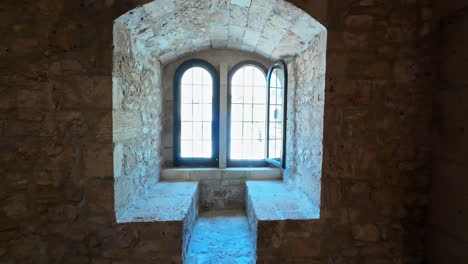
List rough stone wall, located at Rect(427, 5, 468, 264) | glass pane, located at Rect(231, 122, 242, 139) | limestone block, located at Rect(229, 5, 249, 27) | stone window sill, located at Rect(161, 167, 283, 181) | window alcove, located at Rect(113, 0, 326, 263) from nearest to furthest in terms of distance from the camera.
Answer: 1. rough stone wall, located at Rect(427, 5, 468, 264)
2. window alcove, located at Rect(113, 0, 326, 263)
3. limestone block, located at Rect(229, 5, 249, 27)
4. stone window sill, located at Rect(161, 167, 283, 181)
5. glass pane, located at Rect(231, 122, 242, 139)

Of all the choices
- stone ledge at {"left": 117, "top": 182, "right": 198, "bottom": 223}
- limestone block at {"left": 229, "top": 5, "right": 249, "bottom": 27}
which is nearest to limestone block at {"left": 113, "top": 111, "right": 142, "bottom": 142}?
stone ledge at {"left": 117, "top": 182, "right": 198, "bottom": 223}

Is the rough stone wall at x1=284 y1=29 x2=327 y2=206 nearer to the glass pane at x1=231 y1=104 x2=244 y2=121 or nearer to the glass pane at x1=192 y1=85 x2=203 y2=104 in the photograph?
the glass pane at x1=231 y1=104 x2=244 y2=121

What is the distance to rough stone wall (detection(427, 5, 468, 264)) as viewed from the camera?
5.38 ft

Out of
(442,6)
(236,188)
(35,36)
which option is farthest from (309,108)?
(35,36)

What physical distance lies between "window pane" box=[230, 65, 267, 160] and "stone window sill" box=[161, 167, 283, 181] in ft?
0.80

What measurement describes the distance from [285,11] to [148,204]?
208 centimetres

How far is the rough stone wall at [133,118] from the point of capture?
71.9 inches

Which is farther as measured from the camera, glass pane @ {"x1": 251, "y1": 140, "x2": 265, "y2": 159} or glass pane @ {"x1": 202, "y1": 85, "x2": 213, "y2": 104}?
glass pane @ {"x1": 251, "y1": 140, "x2": 265, "y2": 159}

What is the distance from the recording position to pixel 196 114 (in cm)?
326

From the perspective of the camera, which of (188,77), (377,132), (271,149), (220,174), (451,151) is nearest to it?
(451,151)

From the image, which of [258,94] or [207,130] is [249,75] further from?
[207,130]

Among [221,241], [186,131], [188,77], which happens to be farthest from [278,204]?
[188,77]

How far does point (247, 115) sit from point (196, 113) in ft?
2.38

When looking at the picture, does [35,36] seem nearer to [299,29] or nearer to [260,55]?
[299,29]
